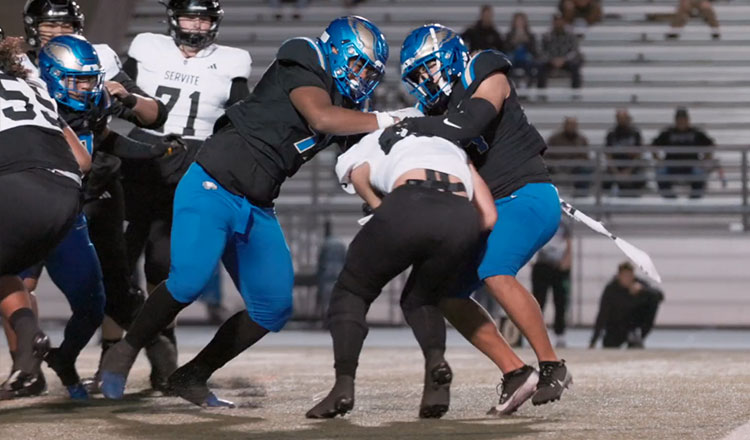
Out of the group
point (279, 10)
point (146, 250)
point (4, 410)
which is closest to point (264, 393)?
point (146, 250)

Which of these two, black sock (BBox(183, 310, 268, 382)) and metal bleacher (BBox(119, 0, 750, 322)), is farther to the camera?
metal bleacher (BBox(119, 0, 750, 322))

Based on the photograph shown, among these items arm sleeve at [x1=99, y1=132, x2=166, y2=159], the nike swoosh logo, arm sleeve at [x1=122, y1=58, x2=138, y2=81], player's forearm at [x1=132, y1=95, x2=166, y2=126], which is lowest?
arm sleeve at [x1=99, y1=132, x2=166, y2=159]

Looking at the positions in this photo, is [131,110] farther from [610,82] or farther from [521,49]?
[610,82]

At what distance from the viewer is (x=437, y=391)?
174 inches

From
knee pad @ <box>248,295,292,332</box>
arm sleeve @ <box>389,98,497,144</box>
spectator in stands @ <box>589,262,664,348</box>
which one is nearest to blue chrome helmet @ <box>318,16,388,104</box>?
arm sleeve @ <box>389,98,497,144</box>

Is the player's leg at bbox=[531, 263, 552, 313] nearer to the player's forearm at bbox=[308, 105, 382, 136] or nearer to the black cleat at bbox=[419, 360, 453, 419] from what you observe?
the black cleat at bbox=[419, 360, 453, 419]

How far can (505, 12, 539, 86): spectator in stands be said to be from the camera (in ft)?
45.4

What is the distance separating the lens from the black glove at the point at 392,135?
14.6ft

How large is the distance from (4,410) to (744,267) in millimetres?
8413

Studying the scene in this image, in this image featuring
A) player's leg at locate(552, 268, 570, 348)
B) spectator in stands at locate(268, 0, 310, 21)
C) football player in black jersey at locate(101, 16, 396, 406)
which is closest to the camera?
football player in black jersey at locate(101, 16, 396, 406)

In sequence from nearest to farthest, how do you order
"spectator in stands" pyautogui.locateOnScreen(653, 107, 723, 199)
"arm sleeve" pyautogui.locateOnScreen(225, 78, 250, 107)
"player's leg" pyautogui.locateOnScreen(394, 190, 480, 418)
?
1. "player's leg" pyautogui.locateOnScreen(394, 190, 480, 418)
2. "arm sleeve" pyautogui.locateOnScreen(225, 78, 250, 107)
3. "spectator in stands" pyautogui.locateOnScreen(653, 107, 723, 199)

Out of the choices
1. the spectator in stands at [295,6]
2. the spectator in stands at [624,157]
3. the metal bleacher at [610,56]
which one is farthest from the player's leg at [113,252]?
the spectator in stands at [295,6]

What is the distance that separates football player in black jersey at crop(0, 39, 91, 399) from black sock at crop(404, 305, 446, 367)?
1262 mm

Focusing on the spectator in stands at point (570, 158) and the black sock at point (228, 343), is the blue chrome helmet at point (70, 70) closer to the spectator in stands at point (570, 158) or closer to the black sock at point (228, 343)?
the black sock at point (228, 343)
